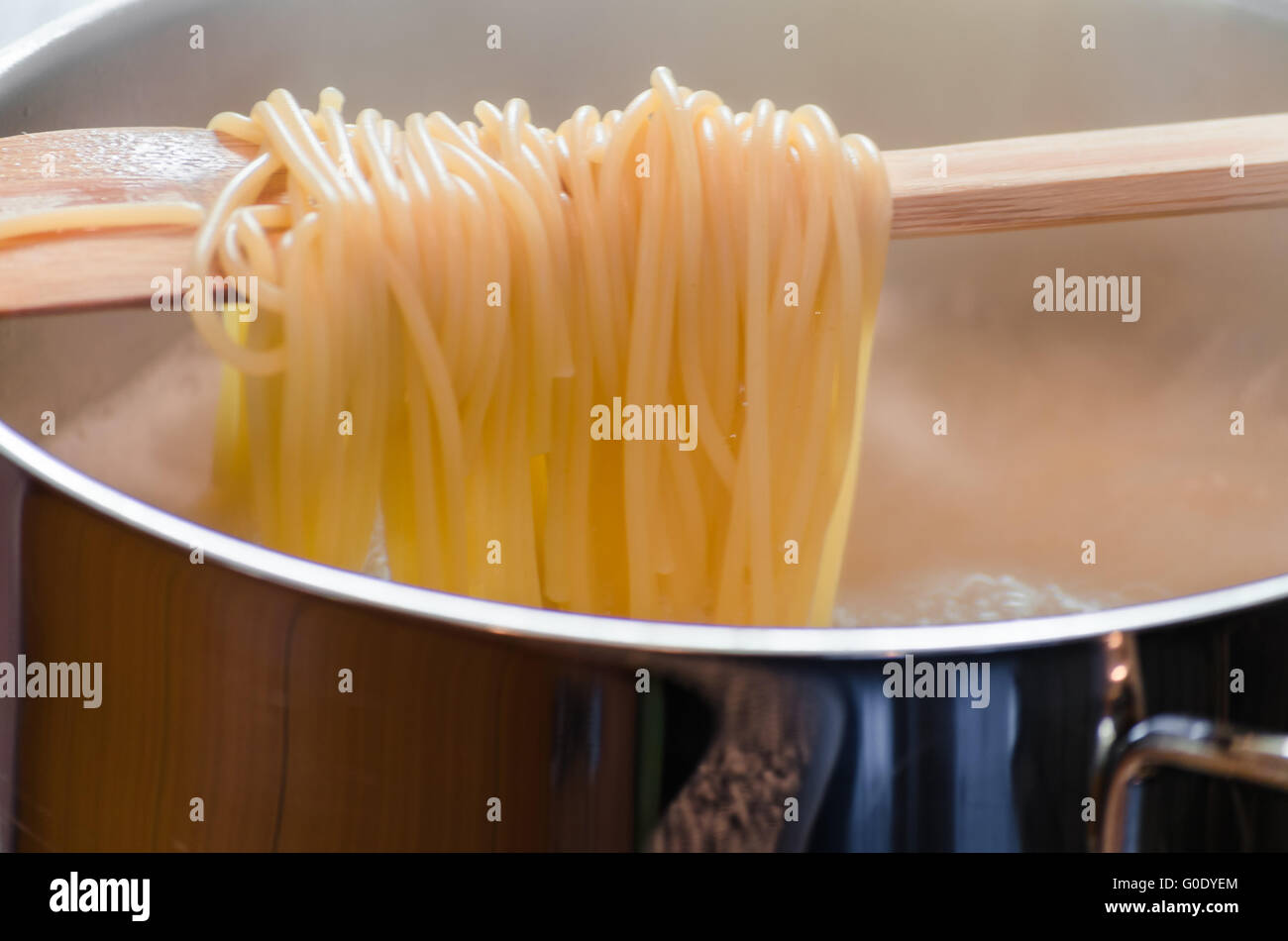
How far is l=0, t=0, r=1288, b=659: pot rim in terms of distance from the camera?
434 millimetres

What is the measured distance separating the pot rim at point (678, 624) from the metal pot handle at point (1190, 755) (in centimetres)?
4

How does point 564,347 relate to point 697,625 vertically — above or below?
above

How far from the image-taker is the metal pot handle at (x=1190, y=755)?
1.51 feet

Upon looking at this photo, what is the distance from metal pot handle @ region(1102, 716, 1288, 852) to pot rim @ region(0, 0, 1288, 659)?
4cm

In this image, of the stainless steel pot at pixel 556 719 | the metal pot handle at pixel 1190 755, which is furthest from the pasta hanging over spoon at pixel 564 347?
the metal pot handle at pixel 1190 755

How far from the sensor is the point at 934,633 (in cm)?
44

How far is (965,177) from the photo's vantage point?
0.82m

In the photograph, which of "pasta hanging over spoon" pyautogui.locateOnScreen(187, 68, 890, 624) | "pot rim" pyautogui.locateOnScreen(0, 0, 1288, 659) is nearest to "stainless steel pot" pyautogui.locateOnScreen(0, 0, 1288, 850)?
"pot rim" pyautogui.locateOnScreen(0, 0, 1288, 659)

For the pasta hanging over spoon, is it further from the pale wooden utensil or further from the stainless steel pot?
the stainless steel pot

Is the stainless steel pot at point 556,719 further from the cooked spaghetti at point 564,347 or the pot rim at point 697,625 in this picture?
the cooked spaghetti at point 564,347

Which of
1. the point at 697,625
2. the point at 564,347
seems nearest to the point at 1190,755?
the point at 697,625

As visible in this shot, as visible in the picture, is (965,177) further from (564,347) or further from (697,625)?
(697,625)

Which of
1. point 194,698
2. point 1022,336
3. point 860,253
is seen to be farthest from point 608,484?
point 1022,336

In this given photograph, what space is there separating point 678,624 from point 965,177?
50cm
